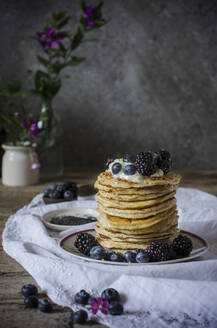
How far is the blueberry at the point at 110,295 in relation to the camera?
3.63ft

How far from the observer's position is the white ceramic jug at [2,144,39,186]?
2475 mm

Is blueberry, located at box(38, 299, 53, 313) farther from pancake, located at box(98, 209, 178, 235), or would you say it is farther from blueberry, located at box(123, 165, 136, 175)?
blueberry, located at box(123, 165, 136, 175)

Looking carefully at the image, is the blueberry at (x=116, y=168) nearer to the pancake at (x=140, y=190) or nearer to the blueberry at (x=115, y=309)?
the pancake at (x=140, y=190)

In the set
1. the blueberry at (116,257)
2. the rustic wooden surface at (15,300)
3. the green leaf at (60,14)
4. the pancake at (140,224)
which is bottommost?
the rustic wooden surface at (15,300)

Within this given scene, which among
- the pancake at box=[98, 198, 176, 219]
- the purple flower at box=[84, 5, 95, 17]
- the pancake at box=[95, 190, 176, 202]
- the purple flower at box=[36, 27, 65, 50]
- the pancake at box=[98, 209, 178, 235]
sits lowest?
the pancake at box=[98, 209, 178, 235]

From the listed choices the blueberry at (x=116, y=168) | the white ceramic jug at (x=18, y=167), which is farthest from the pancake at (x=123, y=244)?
the white ceramic jug at (x=18, y=167)

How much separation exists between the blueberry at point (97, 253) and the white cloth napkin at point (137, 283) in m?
0.04

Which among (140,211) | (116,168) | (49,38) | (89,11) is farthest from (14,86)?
(140,211)

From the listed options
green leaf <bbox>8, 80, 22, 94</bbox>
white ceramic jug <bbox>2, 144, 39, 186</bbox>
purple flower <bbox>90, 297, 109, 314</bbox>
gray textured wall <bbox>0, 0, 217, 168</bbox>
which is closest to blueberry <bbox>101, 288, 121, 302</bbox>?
purple flower <bbox>90, 297, 109, 314</bbox>

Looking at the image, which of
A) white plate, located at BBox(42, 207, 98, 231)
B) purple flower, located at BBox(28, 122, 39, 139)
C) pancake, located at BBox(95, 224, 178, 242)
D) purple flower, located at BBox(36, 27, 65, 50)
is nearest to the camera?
pancake, located at BBox(95, 224, 178, 242)

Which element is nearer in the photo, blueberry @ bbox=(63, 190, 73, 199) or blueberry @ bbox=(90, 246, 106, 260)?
blueberry @ bbox=(90, 246, 106, 260)

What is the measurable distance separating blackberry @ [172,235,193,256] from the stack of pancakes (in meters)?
0.07

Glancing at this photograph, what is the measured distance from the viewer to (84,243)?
139 cm

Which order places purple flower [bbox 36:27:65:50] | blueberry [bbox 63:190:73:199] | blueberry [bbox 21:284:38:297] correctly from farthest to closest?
purple flower [bbox 36:27:65:50] → blueberry [bbox 63:190:73:199] → blueberry [bbox 21:284:38:297]
